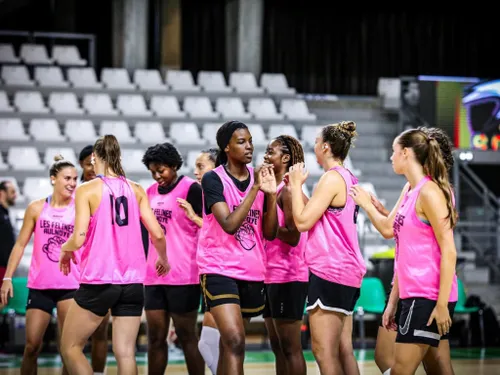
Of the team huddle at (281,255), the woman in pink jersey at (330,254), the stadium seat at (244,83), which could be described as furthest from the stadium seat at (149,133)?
the woman in pink jersey at (330,254)

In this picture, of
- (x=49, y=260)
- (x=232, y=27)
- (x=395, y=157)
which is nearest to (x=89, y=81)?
(x=232, y=27)

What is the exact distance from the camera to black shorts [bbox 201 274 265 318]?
5109 mm

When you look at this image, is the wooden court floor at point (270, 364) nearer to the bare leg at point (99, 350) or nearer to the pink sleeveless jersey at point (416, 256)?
the bare leg at point (99, 350)

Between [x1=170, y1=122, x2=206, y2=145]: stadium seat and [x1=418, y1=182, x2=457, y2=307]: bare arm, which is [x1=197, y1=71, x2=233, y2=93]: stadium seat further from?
[x1=418, y1=182, x2=457, y2=307]: bare arm

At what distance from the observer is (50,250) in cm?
638

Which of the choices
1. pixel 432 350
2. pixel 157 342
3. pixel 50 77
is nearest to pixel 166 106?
pixel 50 77

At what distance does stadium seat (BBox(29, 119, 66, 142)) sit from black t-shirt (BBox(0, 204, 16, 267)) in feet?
11.3

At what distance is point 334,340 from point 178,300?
1458mm

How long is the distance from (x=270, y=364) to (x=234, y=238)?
3626mm

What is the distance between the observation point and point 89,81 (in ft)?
47.6

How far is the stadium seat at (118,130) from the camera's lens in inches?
506

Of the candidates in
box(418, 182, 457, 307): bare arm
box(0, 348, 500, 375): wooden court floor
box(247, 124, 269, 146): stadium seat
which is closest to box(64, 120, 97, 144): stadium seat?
box(247, 124, 269, 146): stadium seat

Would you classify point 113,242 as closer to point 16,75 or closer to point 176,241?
point 176,241

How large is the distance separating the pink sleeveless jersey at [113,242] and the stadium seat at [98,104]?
8314 mm
